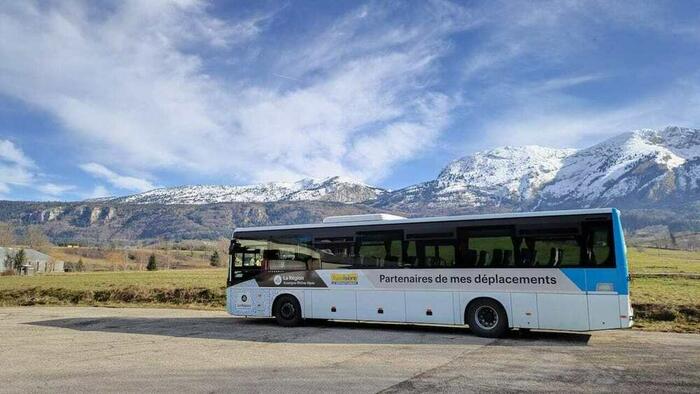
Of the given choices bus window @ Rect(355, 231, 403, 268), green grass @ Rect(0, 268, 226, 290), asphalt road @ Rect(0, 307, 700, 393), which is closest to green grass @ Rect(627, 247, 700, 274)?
green grass @ Rect(0, 268, 226, 290)

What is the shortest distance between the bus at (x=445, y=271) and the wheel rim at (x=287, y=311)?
0.03 metres

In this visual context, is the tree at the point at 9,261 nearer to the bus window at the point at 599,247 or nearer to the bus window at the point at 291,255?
the bus window at the point at 291,255

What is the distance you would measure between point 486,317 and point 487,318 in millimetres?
40

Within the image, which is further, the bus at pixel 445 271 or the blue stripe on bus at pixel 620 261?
the bus at pixel 445 271

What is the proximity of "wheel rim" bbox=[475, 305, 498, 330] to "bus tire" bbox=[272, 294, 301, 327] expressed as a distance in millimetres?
6021

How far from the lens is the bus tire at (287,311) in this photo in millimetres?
17984

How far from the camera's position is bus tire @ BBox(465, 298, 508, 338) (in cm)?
1484

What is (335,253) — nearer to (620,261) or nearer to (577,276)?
(577,276)

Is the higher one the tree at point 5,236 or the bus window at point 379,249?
the tree at point 5,236

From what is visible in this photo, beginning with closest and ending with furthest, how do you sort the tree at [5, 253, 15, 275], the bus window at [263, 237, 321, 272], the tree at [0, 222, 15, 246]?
the bus window at [263, 237, 321, 272]
the tree at [5, 253, 15, 275]
the tree at [0, 222, 15, 246]

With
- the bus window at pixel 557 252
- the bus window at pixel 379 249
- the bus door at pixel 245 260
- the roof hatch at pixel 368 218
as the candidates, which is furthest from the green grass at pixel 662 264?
the bus door at pixel 245 260

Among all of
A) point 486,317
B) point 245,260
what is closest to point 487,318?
point 486,317

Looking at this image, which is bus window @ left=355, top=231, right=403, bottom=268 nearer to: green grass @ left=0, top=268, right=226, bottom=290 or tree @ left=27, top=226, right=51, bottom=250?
green grass @ left=0, top=268, right=226, bottom=290

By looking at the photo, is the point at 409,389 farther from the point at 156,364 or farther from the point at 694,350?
the point at 694,350
